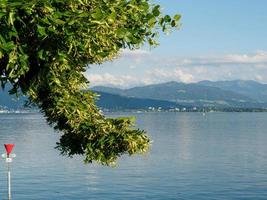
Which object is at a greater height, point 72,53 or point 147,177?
point 72,53

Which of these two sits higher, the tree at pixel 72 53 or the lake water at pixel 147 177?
the tree at pixel 72 53

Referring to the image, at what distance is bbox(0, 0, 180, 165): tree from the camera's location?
8609mm

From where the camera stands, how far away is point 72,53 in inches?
410

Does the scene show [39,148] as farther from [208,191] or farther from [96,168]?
[208,191]

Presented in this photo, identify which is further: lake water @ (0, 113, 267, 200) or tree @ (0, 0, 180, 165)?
lake water @ (0, 113, 267, 200)

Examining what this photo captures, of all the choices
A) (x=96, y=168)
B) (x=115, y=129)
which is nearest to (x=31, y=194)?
(x=96, y=168)

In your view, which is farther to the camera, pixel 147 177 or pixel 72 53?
pixel 147 177

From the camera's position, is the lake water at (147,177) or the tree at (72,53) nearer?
the tree at (72,53)

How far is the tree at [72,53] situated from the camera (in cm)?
861

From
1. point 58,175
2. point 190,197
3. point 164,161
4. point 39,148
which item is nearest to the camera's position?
point 190,197

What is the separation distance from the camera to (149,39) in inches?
462

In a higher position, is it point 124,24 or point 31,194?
point 124,24

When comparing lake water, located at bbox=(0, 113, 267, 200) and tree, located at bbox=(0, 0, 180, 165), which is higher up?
tree, located at bbox=(0, 0, 180, 165)

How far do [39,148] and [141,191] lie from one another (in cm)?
9019
